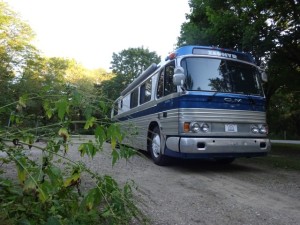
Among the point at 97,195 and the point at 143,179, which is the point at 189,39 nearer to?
the point at 143,179

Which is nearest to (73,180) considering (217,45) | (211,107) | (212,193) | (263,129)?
(212,193)

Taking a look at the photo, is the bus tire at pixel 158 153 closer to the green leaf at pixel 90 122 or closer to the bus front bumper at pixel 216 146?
the bus front bumper at pixel 216 146

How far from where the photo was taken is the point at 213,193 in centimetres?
514

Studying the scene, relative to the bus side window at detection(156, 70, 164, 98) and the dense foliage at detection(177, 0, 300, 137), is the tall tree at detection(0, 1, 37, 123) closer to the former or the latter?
the dense foliage at detection(177, 0, 300, 137)

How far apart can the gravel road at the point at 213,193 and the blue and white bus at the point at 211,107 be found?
1.90 feet

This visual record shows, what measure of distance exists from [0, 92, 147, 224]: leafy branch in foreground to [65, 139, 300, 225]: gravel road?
10.2 inches

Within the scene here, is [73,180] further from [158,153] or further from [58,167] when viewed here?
[158,153]

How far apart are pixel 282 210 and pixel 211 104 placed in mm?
3019

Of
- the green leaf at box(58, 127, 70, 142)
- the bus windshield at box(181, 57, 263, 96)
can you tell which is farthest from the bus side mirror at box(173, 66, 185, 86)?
the green leaf at box(58, 127, 70, 142)

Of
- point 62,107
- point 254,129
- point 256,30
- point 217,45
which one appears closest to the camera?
point 62,107

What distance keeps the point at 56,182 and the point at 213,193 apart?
3573 mm

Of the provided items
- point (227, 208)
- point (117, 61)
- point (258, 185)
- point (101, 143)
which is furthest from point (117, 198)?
point (117, 61)

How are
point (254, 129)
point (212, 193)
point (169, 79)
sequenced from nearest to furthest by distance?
point (212, 193), point (254, 129), point (169, 79)

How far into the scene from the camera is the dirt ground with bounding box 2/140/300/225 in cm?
387
